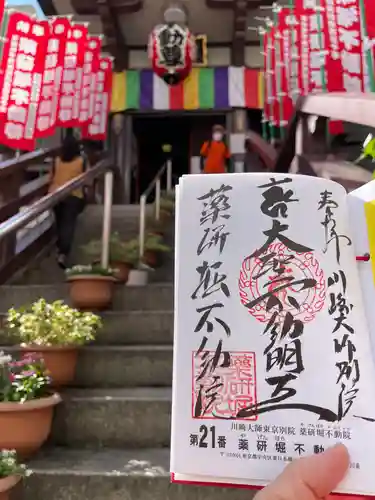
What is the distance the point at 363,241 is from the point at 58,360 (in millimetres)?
2189

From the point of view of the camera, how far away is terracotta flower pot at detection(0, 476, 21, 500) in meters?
1.77

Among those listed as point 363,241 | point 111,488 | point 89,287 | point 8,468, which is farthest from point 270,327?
point 89,287

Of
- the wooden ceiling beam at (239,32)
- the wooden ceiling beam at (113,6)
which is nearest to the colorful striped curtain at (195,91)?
the wooden ceiling beam at (239,32)

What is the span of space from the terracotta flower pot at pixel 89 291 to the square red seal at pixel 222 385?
2707 mm

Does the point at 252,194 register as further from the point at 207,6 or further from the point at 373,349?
the point at 207,6

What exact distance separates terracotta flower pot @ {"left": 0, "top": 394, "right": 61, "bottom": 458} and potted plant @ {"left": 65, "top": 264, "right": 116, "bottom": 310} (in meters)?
1.25

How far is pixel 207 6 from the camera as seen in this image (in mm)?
7562

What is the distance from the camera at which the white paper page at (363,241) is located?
0.84 meters

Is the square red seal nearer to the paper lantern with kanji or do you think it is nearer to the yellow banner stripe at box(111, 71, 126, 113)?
the paper lantern with kanji

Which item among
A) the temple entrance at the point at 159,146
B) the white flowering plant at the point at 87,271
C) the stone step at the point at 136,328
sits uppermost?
the temple entrance at the point at 159,146

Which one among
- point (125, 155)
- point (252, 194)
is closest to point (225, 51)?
point (125, 155)

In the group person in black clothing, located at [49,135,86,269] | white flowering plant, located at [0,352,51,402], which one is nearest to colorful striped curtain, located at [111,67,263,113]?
person in black clothing, located at [49,135,86,269]

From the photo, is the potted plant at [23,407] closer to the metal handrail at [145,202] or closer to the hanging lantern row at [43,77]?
the metal handrail at [145,202]

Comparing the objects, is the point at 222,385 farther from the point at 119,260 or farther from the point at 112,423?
the point at 119,260
